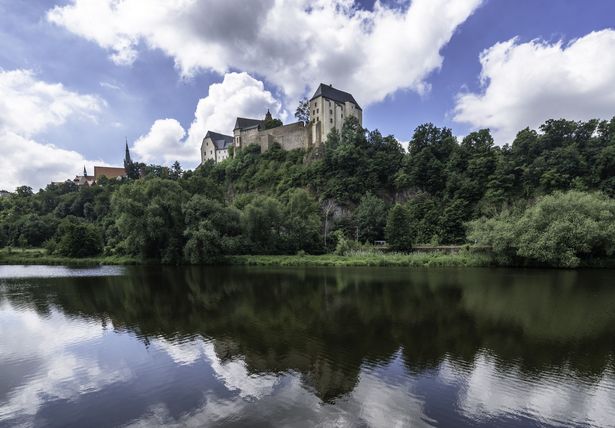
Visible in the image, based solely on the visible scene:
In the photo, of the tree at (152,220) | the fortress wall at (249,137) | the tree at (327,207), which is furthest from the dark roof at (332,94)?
the tree at (152,220)

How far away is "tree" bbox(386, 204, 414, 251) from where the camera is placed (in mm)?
44469

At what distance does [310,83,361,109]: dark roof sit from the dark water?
62.7 m

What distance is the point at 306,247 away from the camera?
48.3 metres

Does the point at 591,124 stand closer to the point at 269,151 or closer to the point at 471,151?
the point at 471,151

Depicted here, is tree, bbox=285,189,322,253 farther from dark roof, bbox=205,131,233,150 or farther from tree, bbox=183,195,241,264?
dark roof, bbox=205,131,233,150

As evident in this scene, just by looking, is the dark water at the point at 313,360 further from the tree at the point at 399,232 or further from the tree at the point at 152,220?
the tree at the point at 399,232

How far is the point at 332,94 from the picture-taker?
7675cm

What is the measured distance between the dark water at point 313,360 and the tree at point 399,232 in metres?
23.9

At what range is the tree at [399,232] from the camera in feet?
146

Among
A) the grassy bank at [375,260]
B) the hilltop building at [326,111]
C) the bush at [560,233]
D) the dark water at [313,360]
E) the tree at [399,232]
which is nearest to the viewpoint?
the dark water at [313,360]

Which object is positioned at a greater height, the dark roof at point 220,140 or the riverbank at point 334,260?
the dark roof at point 220,140

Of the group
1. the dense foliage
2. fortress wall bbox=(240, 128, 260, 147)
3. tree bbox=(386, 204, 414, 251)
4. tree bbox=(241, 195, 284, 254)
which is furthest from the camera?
fortress wall bbox=(240, 128, 260, 147)

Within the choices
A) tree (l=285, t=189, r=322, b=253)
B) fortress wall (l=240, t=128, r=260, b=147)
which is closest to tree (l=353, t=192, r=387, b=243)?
tree (l=285, t=189, r=322, b=253)

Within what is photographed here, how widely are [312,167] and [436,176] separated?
23.4 meters
